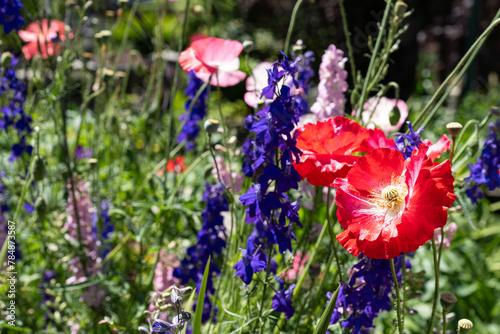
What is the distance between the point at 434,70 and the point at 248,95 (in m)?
4.94

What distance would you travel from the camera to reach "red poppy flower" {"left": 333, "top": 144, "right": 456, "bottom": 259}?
2.26 feet

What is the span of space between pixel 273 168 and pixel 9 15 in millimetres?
802

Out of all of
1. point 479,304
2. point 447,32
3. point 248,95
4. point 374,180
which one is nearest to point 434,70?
point 447,32

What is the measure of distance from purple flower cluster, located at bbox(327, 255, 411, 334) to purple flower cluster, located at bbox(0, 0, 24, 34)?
3.09 ft

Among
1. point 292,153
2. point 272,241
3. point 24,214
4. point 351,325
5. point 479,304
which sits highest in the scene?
point 292,153

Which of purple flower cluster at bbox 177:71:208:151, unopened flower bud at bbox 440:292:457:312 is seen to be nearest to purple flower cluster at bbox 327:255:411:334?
unopened flower bud at bbox 440:292:457:312

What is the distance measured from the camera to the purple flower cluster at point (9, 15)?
3.96 ft

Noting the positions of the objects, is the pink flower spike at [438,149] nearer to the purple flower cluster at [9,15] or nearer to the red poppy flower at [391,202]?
the red poppy flower at [391,202]

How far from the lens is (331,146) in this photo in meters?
0.86

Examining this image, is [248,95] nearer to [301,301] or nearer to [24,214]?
[301,301]

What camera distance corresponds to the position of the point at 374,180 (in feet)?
2.51

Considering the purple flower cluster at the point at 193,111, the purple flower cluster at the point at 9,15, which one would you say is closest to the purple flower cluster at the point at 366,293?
the purple flower cluster at the point at 193,111

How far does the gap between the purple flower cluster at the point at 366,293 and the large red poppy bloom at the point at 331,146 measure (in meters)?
0.16

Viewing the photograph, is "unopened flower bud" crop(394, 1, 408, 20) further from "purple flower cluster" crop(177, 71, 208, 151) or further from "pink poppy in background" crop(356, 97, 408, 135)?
"purple flower cluster" crop(177, 71, 208, 151)
